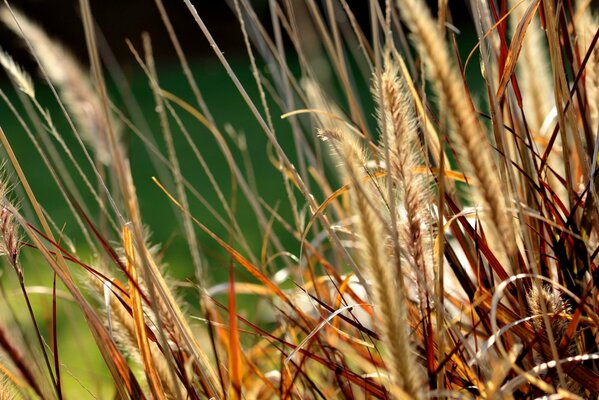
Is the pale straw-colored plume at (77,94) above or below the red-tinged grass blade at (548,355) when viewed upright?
above

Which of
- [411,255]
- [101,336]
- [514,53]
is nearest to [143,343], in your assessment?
[101,336]

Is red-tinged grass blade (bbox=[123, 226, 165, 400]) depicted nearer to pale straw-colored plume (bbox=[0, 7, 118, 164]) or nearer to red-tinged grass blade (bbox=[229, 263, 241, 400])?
red-tinged grass blade (bbox=[229, 263, 241, 400])

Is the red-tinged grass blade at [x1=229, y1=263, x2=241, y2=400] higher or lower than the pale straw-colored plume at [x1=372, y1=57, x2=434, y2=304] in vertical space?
lower

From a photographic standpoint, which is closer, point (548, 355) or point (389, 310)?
point (389, 310)

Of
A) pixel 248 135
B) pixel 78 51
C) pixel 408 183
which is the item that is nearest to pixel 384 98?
pixel 408 183

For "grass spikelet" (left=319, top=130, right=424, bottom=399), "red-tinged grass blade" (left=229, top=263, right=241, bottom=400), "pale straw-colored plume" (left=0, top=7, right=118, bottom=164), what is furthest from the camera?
"pale straw-colored plume" (left=0, top=7, right=118, bottom=164)

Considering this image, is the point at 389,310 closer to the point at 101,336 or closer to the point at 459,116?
the point at 459,116

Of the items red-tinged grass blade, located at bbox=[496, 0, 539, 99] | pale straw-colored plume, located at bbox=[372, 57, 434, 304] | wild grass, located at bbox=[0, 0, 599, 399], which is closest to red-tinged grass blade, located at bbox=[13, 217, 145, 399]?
wild grass, located at bbox=[0, 0, 599, 399]

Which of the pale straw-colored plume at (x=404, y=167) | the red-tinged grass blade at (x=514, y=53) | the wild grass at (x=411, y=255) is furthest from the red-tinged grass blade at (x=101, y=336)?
the red-tinged grass blade at (x=514, y=53)

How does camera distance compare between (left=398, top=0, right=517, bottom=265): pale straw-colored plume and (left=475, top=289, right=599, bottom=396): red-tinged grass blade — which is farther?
(left=475, top=289, right=599, bottom=396): red-tinged grass blade

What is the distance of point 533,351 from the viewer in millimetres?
584

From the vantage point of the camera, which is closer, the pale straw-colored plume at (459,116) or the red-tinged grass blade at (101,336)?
the pale straw-colored plume at (459,116)

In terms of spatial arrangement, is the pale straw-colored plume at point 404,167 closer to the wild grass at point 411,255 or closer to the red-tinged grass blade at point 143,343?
the wild grass at point 411,255

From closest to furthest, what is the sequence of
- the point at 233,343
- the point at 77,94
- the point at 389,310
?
the point at 389,310 < the point at 233,343 < the point at 77,94
